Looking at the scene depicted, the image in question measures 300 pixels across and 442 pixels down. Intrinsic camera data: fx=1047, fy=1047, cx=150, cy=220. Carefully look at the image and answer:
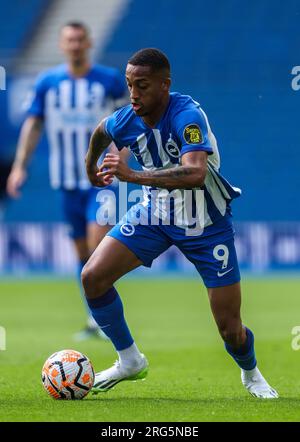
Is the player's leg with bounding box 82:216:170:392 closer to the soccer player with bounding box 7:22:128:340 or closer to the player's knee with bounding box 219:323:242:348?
the player's knee with bounding box 219:323:242:348

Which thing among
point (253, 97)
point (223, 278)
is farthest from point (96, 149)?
point (253, 97)

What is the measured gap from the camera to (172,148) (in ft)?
21.1

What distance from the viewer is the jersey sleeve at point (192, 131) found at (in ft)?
20.1

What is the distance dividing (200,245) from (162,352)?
3156mm

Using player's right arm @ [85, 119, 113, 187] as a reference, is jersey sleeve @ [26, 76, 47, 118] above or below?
above

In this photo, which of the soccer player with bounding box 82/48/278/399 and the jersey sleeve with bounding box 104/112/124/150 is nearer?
the soccer player with bounding box 82/48/278/399

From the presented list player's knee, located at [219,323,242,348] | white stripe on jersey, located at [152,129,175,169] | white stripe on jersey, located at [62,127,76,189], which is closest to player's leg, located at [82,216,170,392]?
white stripe on jersey, located at [152,129,175,169]

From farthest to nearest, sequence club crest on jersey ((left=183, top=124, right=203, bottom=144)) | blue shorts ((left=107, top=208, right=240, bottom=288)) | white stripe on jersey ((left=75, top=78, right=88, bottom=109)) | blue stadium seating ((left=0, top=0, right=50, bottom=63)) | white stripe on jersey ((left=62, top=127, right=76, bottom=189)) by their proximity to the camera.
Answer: blue stadium seating ((left=0, top=0, right=50, bottom=63)), white stripe on jersey ((left=62, top=127, right=76, bottom=189)), white stripe on jersey ((left=75, top=78, right=88, bottom=109)), blue shorts ((left=107, top=208, right=240, bottom=288)), club crest on jersey ((left=183, top=124, right=203, bottom=144))

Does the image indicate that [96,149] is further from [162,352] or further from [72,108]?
[72,108]

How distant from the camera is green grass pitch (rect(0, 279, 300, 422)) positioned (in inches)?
229

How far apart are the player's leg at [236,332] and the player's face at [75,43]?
186 inches

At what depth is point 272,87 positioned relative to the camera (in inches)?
793
